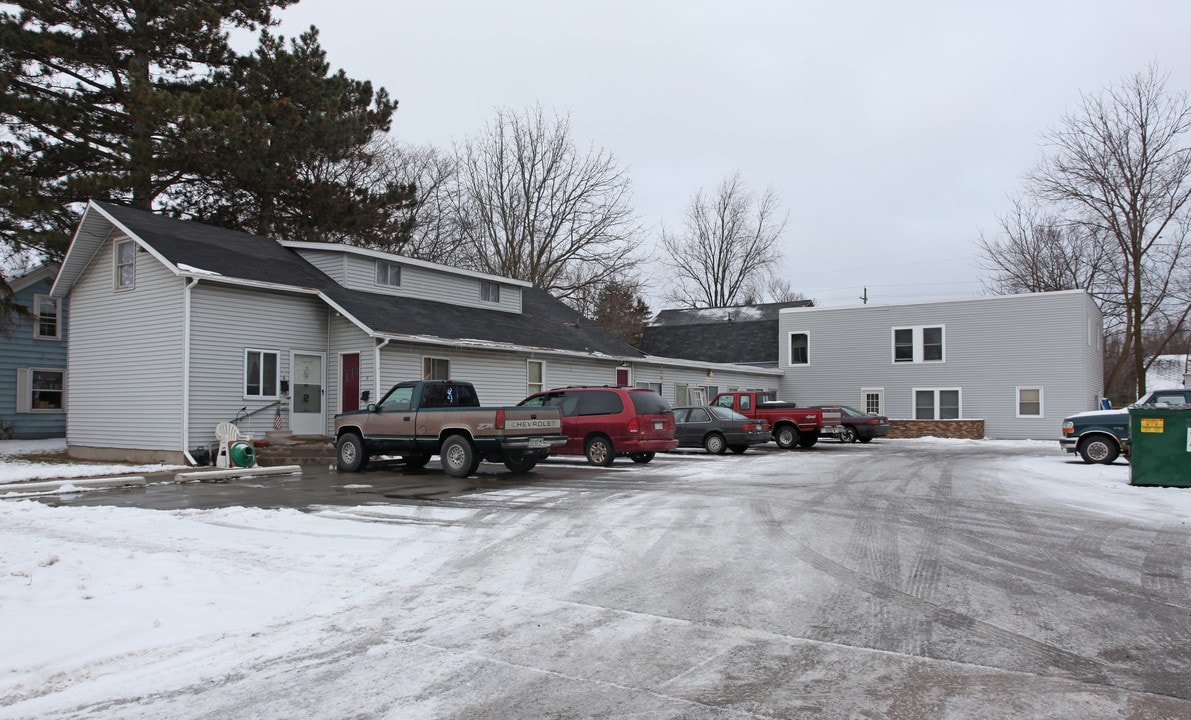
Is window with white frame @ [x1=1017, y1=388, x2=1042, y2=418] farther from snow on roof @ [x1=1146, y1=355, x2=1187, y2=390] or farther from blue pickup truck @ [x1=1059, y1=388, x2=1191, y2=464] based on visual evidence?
snow on roof @ [x1=1146, y1=355, x2=1187, y2=390]

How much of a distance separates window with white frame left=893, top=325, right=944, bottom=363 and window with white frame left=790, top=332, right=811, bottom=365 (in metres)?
4.12

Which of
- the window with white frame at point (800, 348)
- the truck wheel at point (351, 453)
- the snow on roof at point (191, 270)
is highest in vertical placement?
the snow on roof at point (191, 270)

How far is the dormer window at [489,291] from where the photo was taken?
96.9 ft

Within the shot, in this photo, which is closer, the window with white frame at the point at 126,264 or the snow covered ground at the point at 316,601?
the snow covered ground at the point at 316,601

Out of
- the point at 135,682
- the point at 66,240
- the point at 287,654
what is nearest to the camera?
the point at 135,682

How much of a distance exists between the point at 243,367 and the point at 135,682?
1627 centimetres

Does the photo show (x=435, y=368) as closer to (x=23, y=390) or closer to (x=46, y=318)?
(x=23, y=390)

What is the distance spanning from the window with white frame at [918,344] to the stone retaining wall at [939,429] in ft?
10.5

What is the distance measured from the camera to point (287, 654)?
17.3ft

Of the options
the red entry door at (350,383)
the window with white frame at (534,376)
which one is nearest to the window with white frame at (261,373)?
the red entry door at (350,383)

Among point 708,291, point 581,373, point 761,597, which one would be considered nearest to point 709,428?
point 581,373

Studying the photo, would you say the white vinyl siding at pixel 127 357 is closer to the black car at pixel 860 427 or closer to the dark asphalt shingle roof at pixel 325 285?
the dark asphalt shingle roof at pixel 325 285

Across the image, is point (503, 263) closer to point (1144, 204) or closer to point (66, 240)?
point (66, 240)

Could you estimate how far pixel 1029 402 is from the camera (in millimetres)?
34531
